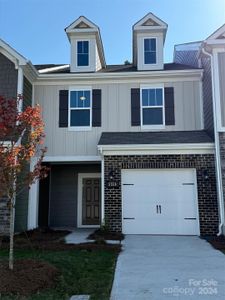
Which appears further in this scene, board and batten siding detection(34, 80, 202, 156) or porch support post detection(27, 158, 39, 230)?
board and batten siding detection(34, 80, 202, 156)

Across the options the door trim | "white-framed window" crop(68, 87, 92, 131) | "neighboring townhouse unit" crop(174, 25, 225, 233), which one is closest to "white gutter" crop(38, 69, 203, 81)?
"white-framed window" crop(68, 87, 92, 131)

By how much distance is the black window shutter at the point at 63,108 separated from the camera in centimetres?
1348

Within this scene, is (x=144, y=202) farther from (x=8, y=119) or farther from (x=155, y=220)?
(x=8, y=119)

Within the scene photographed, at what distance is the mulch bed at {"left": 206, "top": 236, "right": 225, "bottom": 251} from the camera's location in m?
9.20

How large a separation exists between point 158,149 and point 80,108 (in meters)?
3.45

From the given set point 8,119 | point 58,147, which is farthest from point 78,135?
point 8,119

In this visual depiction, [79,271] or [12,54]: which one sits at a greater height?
[12,54]

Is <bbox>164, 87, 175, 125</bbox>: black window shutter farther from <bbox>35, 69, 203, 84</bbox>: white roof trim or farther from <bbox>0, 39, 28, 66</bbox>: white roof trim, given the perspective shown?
<bbox>0, 39, 28, 66</bbox>: white roof trim

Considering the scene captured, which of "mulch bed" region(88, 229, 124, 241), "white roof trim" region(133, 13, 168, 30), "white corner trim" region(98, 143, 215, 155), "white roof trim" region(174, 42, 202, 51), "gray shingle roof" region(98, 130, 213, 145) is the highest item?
"white roof trim" region(174, 42, 202, 51)

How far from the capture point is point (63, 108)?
44.5 ft

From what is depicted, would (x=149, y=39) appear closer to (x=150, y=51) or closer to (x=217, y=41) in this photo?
(x=150, y=51)

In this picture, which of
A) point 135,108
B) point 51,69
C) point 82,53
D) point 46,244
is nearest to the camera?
point 46,244

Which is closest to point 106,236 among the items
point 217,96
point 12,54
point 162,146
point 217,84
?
point 162,146

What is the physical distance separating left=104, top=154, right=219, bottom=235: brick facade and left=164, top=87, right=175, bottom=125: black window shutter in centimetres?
179
